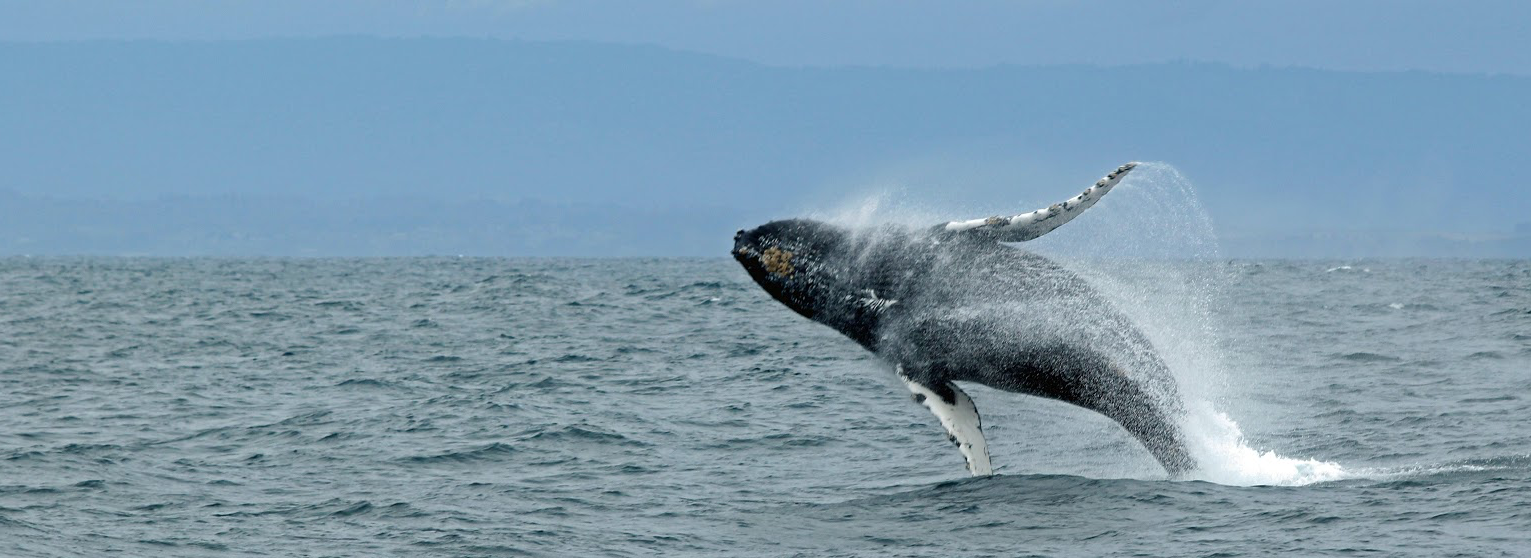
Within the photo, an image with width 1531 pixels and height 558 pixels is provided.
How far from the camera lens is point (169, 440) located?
19.2 meters

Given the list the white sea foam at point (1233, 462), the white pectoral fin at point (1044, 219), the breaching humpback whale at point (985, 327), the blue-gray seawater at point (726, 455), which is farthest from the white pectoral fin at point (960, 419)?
the white sea foam at point (1233, 462)

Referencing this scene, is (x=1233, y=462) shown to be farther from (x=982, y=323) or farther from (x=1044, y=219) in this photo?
(x=1044, y=219)

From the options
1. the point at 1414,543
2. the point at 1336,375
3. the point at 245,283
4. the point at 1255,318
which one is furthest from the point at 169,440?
the point at 245,283

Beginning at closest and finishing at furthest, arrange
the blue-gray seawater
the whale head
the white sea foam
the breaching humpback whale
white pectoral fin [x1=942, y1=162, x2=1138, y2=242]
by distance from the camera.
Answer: white pectoral fin [x1=942, y1=162, x2=1138, y2=242] → the blue-gray seawater → the breaching humpback whale → the whale head → the white sea foam

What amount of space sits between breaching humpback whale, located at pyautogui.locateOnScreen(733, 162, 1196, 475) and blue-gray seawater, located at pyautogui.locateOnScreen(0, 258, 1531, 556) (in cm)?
55

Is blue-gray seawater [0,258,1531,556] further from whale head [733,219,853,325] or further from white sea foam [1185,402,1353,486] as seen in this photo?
whale head [733,219,853,325]

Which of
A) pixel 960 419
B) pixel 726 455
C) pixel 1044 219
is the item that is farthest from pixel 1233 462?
pixel 726 455

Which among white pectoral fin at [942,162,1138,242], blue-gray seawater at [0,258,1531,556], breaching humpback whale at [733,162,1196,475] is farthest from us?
breaching humpback whale at [733,162,1196,475]

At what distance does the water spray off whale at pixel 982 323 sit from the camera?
13383mm

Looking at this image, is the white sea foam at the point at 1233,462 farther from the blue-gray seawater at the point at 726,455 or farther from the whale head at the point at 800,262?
the whale head at the point at 800,262

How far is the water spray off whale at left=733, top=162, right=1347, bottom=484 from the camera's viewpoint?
13383 millimetres

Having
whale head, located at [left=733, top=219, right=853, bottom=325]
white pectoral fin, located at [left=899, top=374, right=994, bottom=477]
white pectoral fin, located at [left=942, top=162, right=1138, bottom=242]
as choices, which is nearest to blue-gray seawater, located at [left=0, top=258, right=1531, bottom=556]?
white pectoral fin, located at [left=899, top=374, right=994, bottom=477]

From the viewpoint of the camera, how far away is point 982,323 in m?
13.5

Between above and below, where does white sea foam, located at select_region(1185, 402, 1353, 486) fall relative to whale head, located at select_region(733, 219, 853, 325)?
below
